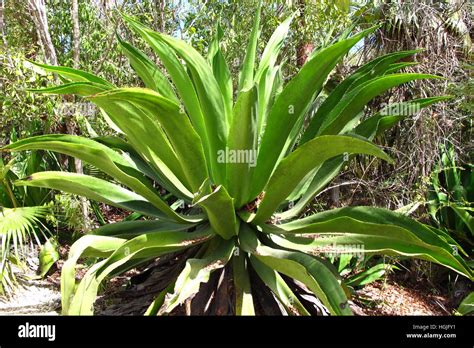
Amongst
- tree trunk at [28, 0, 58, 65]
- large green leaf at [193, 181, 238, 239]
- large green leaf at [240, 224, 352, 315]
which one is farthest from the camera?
tree trunk at [28, 0, 58, 65]

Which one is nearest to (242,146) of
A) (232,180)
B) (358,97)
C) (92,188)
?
(232,180)

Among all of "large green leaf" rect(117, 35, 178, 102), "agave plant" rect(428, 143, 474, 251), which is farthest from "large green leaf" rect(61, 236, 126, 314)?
"agave plant" rect(428, 143, 474, 251)

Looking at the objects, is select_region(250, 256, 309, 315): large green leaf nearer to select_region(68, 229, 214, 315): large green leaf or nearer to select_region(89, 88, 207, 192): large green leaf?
select_region(68, 229, 214, 315): large green leaf

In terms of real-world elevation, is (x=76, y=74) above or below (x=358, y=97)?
above

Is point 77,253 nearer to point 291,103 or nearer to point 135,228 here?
point 135,228

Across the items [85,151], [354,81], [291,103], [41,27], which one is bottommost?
[85,151]

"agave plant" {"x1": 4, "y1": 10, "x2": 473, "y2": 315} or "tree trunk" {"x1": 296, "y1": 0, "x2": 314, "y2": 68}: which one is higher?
"tree trunk" {"x1": 296, "y1": 0, "x2": 314, "y2": 68}

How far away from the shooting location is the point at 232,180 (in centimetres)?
262

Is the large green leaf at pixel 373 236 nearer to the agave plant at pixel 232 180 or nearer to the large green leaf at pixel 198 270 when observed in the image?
the agave plant at pixel 232 180

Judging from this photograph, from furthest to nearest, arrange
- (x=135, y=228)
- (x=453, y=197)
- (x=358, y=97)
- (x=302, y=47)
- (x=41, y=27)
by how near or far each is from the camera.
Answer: (x=302, y=47), (x=453, y=197), (x=41, y=27), (x=135, y=228), (x=358, y=97)

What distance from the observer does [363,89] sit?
241cm

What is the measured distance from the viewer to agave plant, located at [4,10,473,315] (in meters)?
2.15

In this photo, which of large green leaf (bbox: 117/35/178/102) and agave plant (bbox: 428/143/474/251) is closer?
large green leaf (bbox: 117/35/178/102)

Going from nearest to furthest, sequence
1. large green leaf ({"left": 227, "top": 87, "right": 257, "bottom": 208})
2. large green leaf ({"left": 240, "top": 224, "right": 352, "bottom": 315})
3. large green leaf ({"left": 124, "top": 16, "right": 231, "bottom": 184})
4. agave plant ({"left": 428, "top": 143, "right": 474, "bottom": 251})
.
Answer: large green leaf ({"left": 240, "top": 224, "right": 352, "bottom": 315})
large green leaf ({"left": 227, "top": 87, "right": 257, "bottom": 208})
large green leaf ({"left": 124, "top": 16, "right": 231, "bottom": 184})
agave plant ({"left": 428, "top": 143, "right": 474, "bottom": 251})
